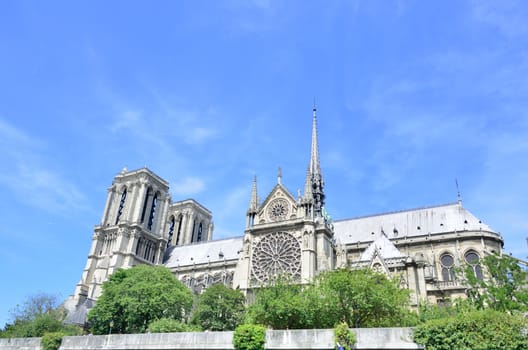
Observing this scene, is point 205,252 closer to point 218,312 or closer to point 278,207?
point 278,207

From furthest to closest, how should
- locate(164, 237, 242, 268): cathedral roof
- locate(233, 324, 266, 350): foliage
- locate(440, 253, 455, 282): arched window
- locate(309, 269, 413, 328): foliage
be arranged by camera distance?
1. locate(164, 237, 242, 268): cathedral roof
2. locate(440, 253, 455, 282): arched window
3. locate(309, 269, 413, 328): foliage
4. locate(233, 324, 266, 350): foliage

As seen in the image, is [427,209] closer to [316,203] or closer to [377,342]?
[316,203]

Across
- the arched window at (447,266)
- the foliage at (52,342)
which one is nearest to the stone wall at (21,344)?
the foliage at (52,342)

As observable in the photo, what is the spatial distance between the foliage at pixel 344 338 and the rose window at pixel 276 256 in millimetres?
Answer: 24333

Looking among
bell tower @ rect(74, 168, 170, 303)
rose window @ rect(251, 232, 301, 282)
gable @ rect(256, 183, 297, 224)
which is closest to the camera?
rose window @ rect(251, 232, 301, 282)

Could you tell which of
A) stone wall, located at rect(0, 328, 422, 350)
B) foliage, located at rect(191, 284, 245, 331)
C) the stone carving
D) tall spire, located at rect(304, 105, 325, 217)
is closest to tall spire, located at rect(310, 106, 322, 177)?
tall spire, located at rect(304, 105, 325, 217)

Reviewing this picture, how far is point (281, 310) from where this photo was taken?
28891mm

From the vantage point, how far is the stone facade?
44.5 m

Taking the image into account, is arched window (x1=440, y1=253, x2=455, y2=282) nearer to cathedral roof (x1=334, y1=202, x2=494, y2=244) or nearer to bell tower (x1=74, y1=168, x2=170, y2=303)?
cathedral roof (x1=334, y1=202, x2=494, y2=244)

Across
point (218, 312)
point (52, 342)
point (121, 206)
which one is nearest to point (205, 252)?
point (121, 206)

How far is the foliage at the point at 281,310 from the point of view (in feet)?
94.2

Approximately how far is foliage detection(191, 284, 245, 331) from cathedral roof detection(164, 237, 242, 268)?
25447 mm

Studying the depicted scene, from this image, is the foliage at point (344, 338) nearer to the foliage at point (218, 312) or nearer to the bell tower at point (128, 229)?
the foliage at point (218, 312)

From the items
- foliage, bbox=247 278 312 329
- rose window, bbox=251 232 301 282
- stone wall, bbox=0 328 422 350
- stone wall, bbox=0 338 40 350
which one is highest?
rose window, bbox=251 232 301 282
